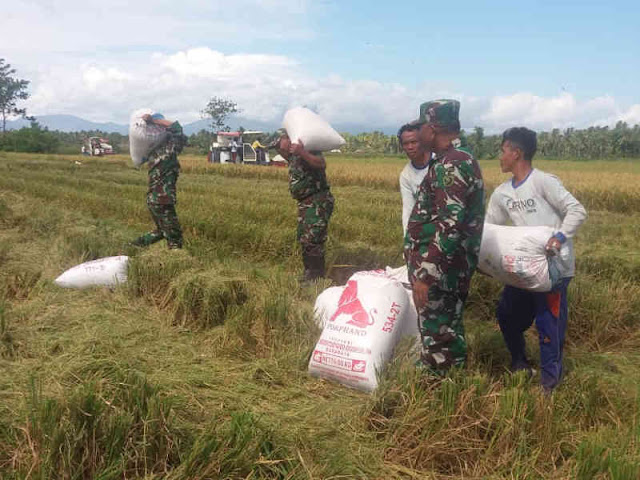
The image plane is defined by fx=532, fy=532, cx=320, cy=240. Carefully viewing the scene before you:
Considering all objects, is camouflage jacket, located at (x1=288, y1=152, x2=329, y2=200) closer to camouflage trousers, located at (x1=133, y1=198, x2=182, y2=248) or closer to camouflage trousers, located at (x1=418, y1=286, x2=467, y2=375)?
camouflage trousers, located at (x1=133, y1=198, x2=182, y2=248)

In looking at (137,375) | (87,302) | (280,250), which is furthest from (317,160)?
(137,375)

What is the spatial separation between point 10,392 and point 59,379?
0.22m

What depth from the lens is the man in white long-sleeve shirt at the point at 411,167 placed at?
3314 millimetres

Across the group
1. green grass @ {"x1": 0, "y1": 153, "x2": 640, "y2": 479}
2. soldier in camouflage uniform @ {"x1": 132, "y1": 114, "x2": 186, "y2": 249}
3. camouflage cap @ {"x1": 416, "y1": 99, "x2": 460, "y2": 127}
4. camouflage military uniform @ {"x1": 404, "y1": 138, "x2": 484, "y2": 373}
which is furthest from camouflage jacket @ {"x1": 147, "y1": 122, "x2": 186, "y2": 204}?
camouflage cap @ {"x1": 416, "y1": 99, "x2": 460, "y2": 127}

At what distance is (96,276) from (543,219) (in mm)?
3452

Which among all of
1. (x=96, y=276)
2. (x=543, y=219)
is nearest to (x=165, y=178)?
(x=96, y=276)

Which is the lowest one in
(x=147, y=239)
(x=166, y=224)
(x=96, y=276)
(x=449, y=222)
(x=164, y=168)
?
(x=96, y=276)

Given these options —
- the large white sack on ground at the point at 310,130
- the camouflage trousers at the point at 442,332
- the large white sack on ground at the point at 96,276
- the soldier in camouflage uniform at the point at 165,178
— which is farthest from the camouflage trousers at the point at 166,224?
the camouflage trousers at the point at 442,332

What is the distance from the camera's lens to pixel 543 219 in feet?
9.46

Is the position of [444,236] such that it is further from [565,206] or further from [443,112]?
[565,206]

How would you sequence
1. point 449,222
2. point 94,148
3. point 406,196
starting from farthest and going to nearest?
point 94,148 → point 406,196 → point 449,222

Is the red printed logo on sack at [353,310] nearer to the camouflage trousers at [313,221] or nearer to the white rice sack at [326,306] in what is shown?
the white rice sack at [326,306]

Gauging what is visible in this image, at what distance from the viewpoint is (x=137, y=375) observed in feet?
7.57

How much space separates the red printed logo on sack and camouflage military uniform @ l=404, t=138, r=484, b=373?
36 cm
